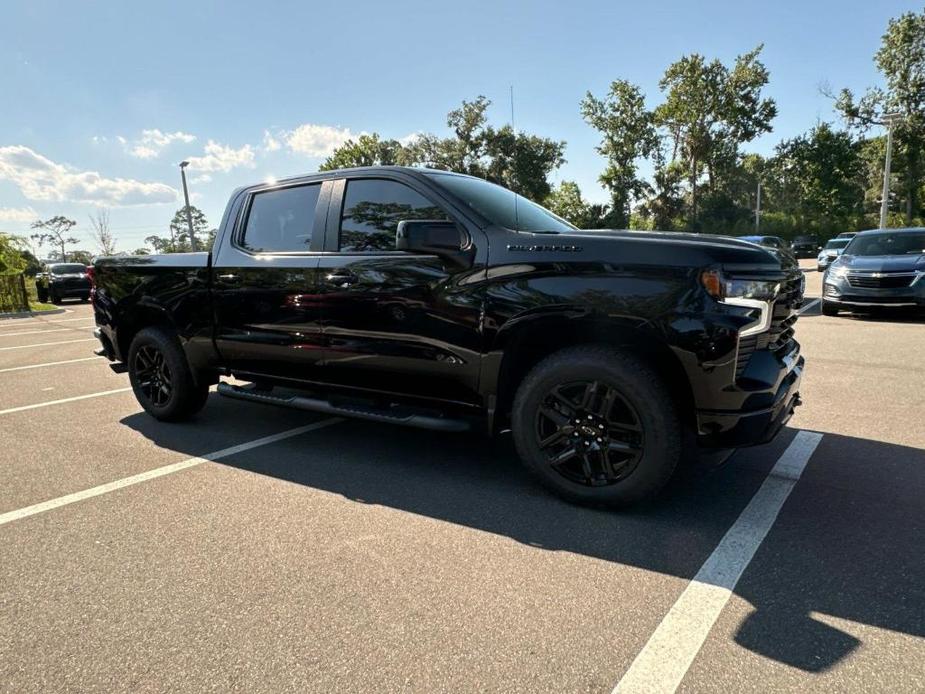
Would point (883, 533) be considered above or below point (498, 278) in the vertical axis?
below

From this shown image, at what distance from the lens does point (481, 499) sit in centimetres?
345

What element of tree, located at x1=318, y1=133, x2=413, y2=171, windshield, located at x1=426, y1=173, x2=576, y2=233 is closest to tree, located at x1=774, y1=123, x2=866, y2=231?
tree, located at x1=318, y1=133, x2=413, y2=171

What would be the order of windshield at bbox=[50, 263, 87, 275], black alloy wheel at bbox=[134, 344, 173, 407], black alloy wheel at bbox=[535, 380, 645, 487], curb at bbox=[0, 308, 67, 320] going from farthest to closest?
windshield at bbox=[50, 263, 87, 275], curb at bbox=[0, 308, 67, 320], black alloy wheel at bbox=[134, 344, 173, 407], black alloy wheel at bbox=[535, 380, 645, 487]

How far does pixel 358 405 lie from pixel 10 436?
3044 mm

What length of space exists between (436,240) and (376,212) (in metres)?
0.79

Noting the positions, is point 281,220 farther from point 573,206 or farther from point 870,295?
point 573,206

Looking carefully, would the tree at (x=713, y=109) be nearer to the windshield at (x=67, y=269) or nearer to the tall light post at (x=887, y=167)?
the tall light post at (x=887, y=167)

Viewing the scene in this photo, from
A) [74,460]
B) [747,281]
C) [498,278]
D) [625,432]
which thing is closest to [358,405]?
[498,278]

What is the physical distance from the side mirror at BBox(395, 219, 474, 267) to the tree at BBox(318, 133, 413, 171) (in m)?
45.4

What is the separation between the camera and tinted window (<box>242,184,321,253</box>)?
4262 mm

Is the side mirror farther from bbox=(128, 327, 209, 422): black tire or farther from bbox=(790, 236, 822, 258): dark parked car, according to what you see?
bbox=(790, 236, 822, 258): dark parked car

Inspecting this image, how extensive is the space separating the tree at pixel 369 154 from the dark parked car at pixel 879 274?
3911 centimetres

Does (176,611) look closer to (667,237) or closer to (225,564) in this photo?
(225,564)

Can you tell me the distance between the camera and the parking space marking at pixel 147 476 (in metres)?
3.41
